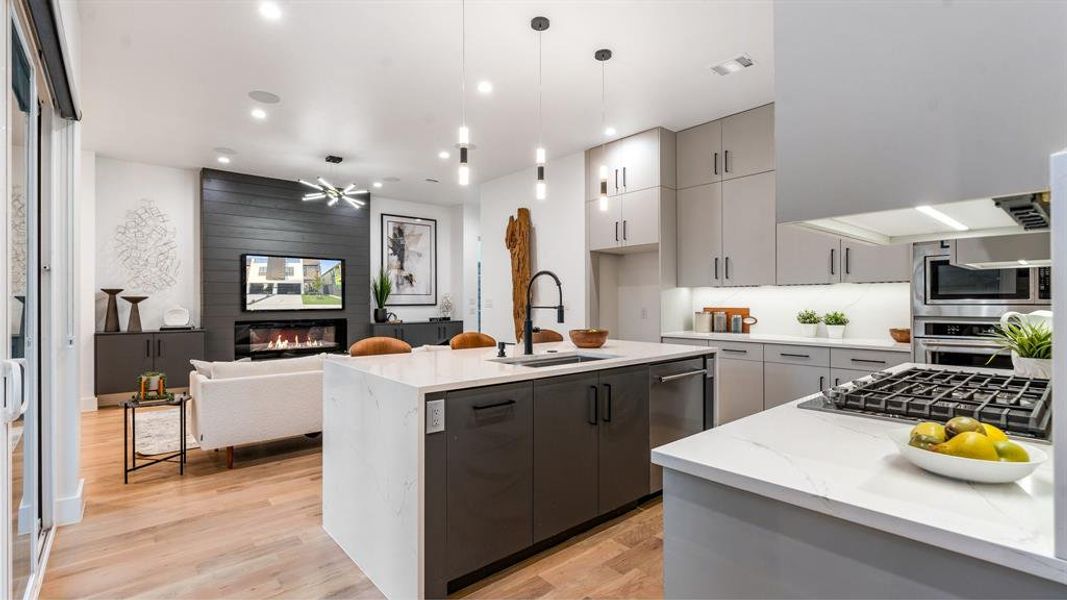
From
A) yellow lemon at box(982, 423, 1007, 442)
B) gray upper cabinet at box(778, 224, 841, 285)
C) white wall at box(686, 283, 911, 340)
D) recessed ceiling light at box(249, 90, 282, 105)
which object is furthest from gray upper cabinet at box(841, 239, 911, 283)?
recessed ceiling light at box(249, 90, 282, 105)

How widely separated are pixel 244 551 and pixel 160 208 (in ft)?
18.3

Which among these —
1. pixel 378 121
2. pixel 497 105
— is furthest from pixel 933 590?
pixel 378 121

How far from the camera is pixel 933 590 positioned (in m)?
0.80

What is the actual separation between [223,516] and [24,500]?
1.04m

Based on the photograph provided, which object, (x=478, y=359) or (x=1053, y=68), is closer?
(x=1053, y=68)

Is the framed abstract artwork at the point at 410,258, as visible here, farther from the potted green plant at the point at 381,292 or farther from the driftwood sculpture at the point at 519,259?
the driftwood sculpture at the point at 519,259

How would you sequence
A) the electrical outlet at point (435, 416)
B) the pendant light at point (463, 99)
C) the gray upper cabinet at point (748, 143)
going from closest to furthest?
the electrical outlet at point (435, 416)
the pendant light at point (463, 99)
the gray upper cabinet at point (748, 143)

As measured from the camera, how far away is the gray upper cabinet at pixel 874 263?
3.79 metres

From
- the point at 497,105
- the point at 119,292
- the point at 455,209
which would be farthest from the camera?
the point at 455,209

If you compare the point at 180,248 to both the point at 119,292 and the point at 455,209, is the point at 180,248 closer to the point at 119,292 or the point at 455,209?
the point at 119,292

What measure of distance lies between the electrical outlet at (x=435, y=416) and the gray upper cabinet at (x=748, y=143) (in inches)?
145

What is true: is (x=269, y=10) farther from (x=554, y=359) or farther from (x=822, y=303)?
(x=822, y=303)

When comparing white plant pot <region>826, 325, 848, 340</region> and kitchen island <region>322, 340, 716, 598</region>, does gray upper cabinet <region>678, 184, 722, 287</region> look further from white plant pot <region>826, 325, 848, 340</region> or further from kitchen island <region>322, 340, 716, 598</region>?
kitchen island <region>322, 340, 716, 598</region>

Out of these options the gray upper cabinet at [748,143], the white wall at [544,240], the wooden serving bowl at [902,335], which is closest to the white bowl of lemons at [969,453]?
the wooden serving bowl at [902,335]
